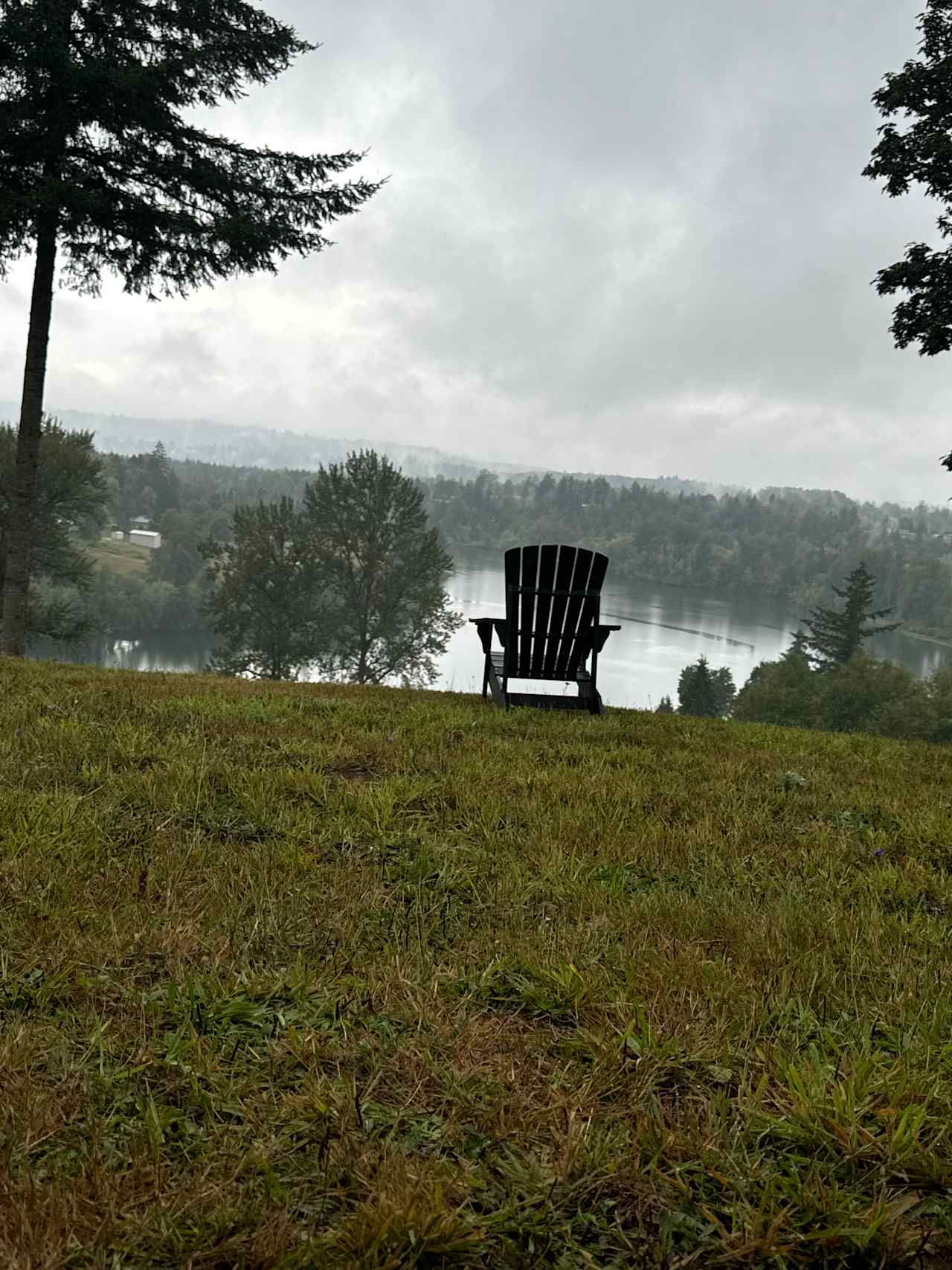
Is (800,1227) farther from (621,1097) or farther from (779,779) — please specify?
(779,779)

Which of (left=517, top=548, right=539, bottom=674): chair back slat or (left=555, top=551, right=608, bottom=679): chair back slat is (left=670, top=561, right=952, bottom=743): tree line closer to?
(left=555, top=551, right=608, bottom=679): chair back slat

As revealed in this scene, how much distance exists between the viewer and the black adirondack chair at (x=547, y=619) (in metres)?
6.32

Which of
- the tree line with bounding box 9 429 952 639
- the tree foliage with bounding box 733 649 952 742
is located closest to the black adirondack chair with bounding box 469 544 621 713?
the tree foliage with bounding box 733 649 952 742

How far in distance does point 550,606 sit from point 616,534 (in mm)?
142715

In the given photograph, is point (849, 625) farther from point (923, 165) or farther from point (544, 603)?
point (544, 603)

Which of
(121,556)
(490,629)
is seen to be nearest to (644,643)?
(121,556)

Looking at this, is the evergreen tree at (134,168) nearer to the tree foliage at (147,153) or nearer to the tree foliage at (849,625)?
the tree foliage at (147,153)

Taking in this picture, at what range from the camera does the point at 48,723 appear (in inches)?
154

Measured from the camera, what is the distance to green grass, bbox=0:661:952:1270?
48.3 inches

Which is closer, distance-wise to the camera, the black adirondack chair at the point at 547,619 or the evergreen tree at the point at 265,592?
the black adirondack chair at the point at 547,619

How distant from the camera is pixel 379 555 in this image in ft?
95.9

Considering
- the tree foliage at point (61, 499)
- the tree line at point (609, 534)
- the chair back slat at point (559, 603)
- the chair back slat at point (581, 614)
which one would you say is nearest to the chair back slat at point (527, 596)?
the chair back slat at point (559, 603)

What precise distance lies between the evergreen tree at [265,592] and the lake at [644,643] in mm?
4816

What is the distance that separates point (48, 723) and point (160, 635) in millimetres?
65786
